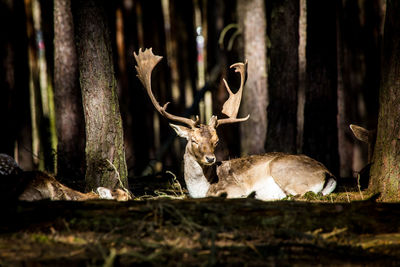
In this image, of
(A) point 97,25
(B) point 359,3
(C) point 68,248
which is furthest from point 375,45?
(C) point 68,248

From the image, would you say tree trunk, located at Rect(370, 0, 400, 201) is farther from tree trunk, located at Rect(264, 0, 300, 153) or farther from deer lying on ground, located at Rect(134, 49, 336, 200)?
A: tree trunk, located at Rect(264, 0, 300, 153)

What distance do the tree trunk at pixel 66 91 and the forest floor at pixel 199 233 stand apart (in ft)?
23.4

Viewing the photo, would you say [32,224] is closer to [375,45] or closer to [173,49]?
[375,45]

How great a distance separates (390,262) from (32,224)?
297 cm

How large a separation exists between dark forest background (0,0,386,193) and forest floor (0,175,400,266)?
3.10 meters

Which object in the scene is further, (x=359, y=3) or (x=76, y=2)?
(x=359, y=3)

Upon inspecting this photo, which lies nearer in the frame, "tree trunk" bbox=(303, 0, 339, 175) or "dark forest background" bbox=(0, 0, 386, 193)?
"dark forest background" bbox=(0, 0, 386, 193)

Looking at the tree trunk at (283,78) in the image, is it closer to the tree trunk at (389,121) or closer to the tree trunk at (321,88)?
the tree trunk at (321,88)

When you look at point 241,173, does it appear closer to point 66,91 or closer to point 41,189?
point 41,189

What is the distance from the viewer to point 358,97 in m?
20.3

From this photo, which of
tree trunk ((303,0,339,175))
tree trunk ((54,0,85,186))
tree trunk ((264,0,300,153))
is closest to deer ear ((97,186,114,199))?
tree trunk ((54,0,85,186))

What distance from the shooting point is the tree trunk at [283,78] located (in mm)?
12289

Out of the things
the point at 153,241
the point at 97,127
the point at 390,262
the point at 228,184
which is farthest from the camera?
the point at 228,184

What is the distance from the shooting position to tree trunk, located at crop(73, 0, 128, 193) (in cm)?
777
